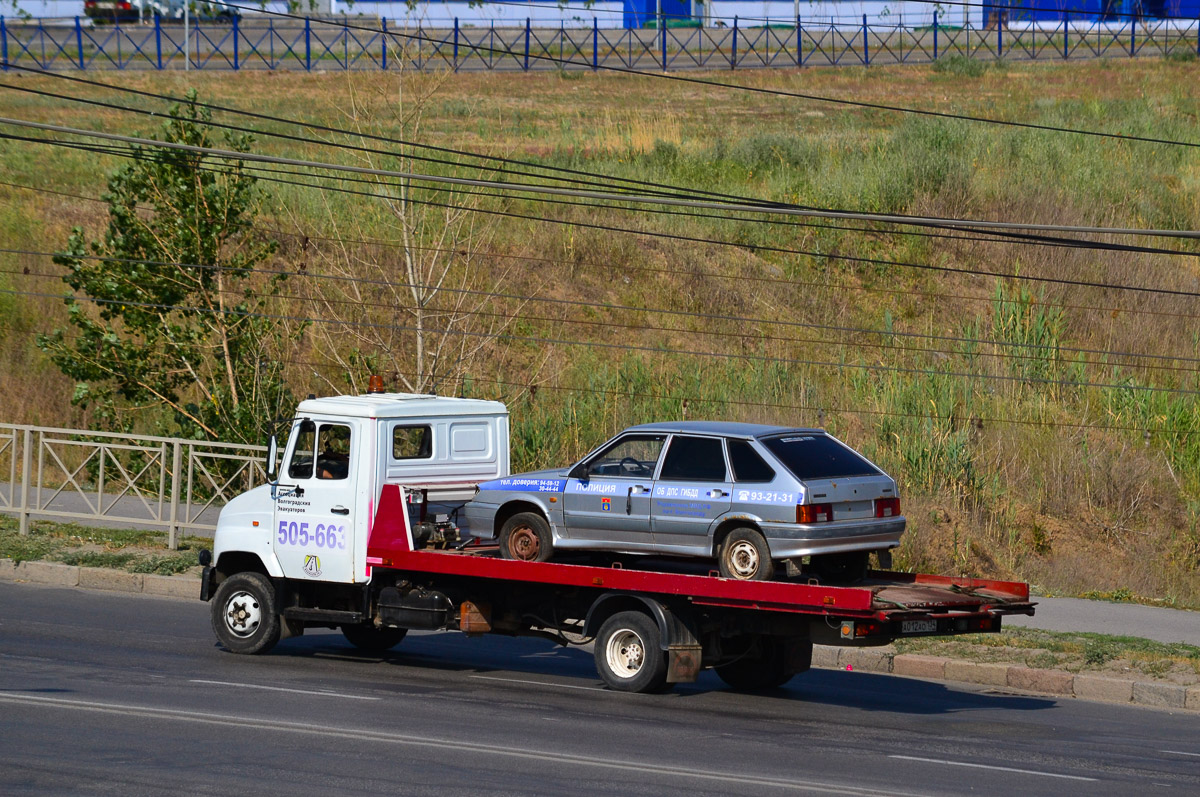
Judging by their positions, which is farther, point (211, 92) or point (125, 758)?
point (211, 92)

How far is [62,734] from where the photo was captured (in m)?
8.48

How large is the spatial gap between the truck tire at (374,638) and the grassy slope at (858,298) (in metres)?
8.60

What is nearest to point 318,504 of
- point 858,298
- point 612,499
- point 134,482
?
point 612,499

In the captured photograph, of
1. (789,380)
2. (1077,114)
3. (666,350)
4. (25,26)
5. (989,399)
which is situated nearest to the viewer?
(989,399)

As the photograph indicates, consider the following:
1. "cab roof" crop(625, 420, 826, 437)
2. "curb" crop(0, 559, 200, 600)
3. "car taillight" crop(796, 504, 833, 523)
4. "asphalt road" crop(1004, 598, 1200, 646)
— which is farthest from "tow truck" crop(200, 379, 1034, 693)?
"curb" crop(0, 559, 200, 600)

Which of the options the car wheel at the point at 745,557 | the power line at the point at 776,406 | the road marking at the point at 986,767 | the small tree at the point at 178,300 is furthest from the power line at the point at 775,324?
the road marking at the point at 986,767

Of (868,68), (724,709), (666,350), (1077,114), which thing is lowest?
(724,709)

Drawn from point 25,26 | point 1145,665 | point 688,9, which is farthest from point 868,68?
point 1145,665

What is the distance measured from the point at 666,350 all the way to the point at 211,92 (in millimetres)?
23609

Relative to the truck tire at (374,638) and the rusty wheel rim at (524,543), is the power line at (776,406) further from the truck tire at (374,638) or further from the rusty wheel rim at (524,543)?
the rusty wheel rim at (524,543)

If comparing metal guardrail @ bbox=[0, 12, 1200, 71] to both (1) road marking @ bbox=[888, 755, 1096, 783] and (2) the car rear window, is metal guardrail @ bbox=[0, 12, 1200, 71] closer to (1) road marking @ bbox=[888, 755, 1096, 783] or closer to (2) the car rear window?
(2) the car rear window

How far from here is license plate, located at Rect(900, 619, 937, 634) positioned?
32.4 feet

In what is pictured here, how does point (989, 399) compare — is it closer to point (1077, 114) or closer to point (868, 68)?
point (1077, 114)

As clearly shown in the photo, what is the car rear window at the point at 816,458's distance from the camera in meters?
10.4
